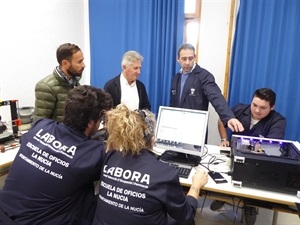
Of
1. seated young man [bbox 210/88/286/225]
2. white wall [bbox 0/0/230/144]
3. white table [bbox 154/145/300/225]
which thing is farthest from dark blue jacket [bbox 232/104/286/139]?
white wall [bbox 0/0/230/144]

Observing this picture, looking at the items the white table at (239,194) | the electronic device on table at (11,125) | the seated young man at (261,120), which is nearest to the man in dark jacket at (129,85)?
the electronic device on table at (11,125)

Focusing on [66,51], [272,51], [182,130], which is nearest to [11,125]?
[66,51]

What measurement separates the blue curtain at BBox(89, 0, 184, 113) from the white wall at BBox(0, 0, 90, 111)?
1.20 ft

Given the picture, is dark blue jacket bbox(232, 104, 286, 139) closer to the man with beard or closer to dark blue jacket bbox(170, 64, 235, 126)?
dark blue jacket bbox(170, 64, 235, 126)

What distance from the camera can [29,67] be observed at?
2.94 meters

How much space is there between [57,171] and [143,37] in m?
2.45

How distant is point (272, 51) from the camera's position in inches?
107

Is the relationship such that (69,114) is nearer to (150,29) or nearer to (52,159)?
(52,159)

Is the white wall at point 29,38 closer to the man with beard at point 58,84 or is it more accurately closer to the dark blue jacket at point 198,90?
the man with beard at point 58,84

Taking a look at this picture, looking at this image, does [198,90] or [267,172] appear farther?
[198,90]

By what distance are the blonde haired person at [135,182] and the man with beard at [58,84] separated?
104 centimetres

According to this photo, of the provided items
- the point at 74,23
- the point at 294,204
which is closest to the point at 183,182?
the point at 294,204

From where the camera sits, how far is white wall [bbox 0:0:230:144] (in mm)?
2658

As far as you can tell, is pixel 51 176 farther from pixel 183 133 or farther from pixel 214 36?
pixel 214 36
